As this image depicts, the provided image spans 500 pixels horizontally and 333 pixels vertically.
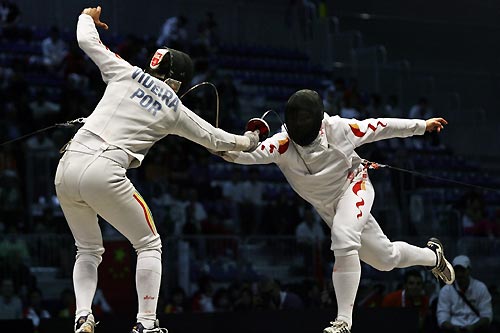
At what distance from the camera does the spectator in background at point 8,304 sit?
9.03 m

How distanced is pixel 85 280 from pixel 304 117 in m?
1.65

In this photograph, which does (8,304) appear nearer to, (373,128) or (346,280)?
(346,280)

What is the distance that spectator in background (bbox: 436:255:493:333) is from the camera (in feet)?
28.8

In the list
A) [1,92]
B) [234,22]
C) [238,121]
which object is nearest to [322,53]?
[234,22]

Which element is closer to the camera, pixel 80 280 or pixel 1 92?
pixel 80 280

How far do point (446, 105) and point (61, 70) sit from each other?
263 inches

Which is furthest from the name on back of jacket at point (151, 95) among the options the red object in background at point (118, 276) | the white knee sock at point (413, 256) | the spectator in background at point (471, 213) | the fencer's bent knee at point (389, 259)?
the spectator in background at point (471, 213)

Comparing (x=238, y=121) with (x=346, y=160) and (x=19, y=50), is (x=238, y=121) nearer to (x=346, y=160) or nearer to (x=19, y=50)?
(x=19, y=50)

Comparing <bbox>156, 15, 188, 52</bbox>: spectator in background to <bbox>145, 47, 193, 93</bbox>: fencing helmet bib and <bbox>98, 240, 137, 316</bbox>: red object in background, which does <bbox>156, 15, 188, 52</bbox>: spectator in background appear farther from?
<bbox>145, 47, 193, 93</bbox>: fencing helmet bib

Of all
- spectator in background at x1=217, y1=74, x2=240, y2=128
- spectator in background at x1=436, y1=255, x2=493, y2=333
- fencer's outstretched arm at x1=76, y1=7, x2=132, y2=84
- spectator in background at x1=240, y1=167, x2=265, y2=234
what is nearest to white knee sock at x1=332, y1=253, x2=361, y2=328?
fencer's outstretched arm at x1=76, y1=7, x2=132, y2=84

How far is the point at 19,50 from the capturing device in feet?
45.4

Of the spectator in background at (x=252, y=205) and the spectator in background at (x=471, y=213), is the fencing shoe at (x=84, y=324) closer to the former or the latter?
the spectator in background at (x=252, y=205)

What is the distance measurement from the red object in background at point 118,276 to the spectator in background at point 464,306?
2952 mm

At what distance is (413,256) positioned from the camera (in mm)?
6496
